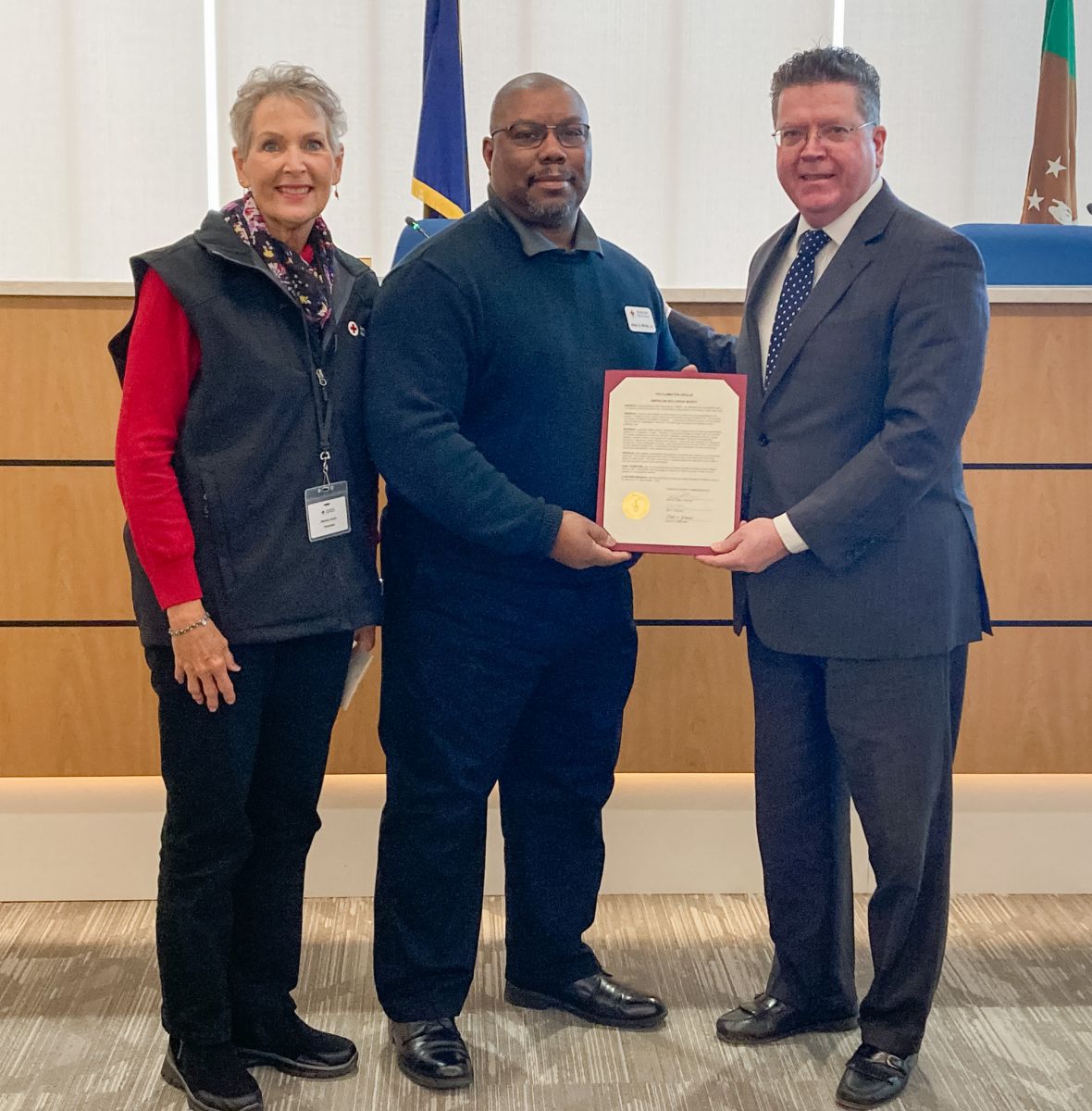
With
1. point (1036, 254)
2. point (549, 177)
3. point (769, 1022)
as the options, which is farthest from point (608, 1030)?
point (1036, 254)

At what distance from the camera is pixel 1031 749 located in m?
2.78

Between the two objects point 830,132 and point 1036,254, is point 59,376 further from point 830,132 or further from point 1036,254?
point 1036,254

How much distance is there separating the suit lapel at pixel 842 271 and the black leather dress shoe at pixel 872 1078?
1.14 m

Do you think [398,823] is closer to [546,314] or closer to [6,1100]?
[6,1100]

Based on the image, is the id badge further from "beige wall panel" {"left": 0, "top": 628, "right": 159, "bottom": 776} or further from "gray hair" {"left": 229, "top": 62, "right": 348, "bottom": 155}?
"beige wall panel" {"left": 0, "top": 628, "right": 159, "bottom": 776}

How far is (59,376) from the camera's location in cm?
258

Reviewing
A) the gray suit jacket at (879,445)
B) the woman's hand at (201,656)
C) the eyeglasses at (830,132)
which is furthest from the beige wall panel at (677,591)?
the woman's hand at (201,656)

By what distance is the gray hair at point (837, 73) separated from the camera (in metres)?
1.83

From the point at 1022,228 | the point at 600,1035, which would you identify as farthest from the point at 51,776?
the point at 1022,228

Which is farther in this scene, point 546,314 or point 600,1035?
point 600,1035

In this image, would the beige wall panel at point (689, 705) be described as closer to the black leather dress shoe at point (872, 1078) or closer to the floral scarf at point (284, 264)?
the black leather dress shoe at point (872, 1078)

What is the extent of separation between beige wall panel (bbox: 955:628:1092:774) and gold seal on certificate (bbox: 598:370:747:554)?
1153 millimetres

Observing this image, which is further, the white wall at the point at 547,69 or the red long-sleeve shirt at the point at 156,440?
the white wall at the point at 547,69

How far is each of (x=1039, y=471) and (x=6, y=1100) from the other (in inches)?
95.2
